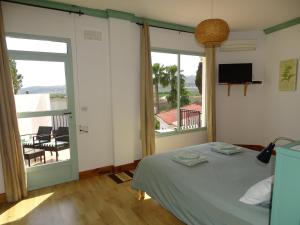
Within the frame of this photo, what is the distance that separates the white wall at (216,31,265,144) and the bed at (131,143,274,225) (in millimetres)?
2192

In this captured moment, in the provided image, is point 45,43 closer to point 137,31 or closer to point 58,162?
point 137,31

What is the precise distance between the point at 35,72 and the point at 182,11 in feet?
8.17

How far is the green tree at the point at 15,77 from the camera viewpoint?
2837mm

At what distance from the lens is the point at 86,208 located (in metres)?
2.55

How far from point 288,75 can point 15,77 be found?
4.73 meters

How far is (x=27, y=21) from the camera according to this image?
9.41ft

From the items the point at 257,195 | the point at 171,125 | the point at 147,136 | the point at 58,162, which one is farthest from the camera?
the point at 171,125

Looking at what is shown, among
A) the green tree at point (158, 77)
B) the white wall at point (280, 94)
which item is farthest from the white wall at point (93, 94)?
the white wall at point (280, 94)

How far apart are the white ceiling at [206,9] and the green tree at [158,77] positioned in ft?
2.90

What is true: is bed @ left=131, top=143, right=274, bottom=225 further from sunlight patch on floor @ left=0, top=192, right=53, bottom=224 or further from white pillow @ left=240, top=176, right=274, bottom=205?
sunlight patch on floor @ left=0, top=192, right=53, bottom=224

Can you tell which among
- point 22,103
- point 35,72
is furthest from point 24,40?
point 22,103

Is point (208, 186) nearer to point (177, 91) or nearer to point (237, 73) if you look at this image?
point (177, 91)

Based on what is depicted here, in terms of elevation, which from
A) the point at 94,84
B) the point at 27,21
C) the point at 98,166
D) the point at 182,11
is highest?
the point at 182,11

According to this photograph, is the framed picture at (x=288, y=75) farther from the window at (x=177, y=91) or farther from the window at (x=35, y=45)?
the window at (x=35, y=45)
